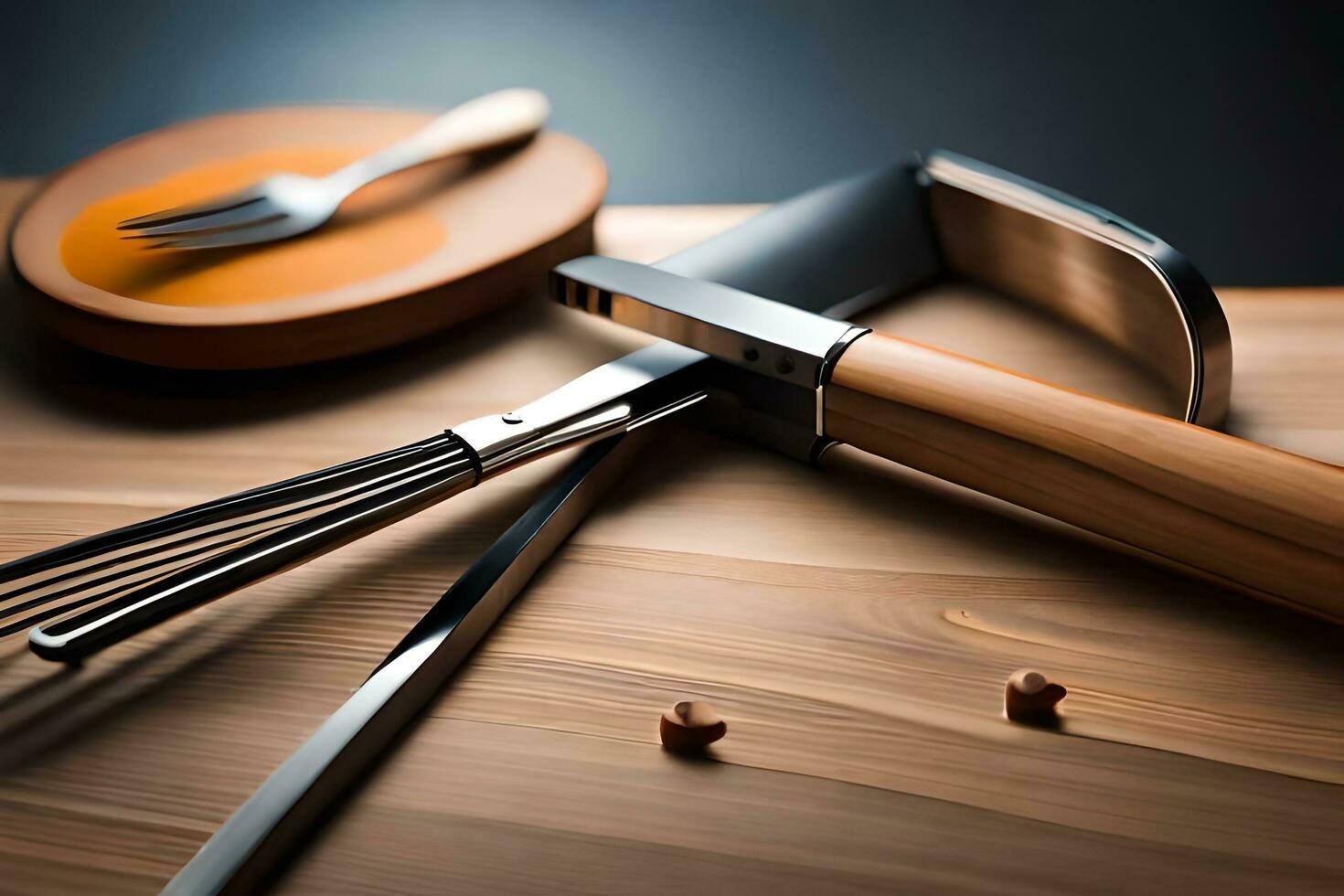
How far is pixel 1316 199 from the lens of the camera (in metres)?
0.97

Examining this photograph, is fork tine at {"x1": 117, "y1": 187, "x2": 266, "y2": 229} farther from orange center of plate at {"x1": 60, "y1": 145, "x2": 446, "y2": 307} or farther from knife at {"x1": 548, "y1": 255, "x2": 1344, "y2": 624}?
knife at {"x1": 548, "y1": 255, "x2": 1344, "y2": 624}

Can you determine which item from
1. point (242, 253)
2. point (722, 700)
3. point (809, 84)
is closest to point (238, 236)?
point (242, 253)

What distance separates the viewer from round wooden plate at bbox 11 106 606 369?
1.73 feet

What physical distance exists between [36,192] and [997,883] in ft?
2.16

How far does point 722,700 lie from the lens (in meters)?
0.36

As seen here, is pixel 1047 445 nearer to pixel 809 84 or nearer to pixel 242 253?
pixel 242 253

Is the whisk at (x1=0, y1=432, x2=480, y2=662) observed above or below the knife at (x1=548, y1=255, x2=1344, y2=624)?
below

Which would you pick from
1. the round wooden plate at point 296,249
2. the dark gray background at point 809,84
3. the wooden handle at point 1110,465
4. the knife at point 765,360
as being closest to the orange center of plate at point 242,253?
the round wooden plate at point 296,249

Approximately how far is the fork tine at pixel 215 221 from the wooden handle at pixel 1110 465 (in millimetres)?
349

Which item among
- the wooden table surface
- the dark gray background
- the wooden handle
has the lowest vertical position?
the wooden table surface

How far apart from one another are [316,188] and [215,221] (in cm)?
6

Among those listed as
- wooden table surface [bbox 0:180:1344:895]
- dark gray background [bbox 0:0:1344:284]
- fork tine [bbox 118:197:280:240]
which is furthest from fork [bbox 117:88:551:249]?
dark gray background [bbox 0:0:1344:284]

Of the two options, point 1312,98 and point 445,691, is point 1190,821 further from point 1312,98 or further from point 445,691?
point 1312,98

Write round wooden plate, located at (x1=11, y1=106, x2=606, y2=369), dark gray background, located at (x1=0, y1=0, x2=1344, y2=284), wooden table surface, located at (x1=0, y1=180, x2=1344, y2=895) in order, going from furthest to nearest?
dark gray background, located at (x1=0, y1=0, x2=1344, y2=284) → round wooden plate, located at (x1=11, y1=106, x2=606, y2=369) → wooden table surface, located at (x1=0, y1=180, x2=1344, y2=895)
